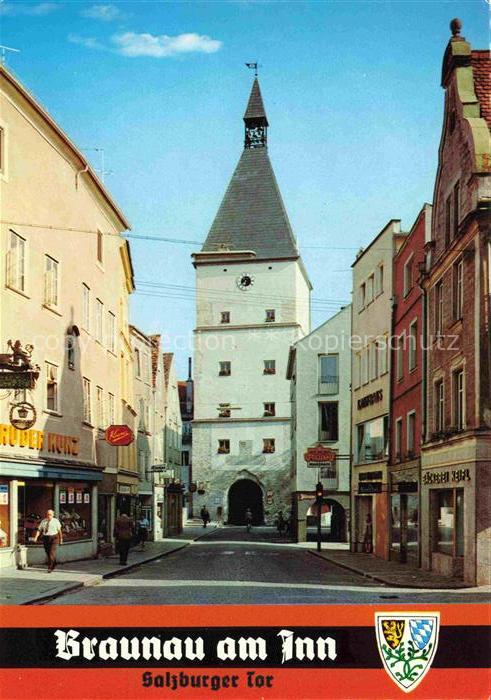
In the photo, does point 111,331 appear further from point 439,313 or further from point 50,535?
point 439,313

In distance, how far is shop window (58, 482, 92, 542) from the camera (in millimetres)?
6767

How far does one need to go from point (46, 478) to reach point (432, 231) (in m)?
3.78

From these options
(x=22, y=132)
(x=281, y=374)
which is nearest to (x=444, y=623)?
(x=22, y=132)

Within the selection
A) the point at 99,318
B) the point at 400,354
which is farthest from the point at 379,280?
the point at 99,318

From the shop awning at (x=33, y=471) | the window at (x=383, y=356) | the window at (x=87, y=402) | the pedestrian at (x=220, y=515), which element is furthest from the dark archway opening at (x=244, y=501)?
the shop awning at (x=33, y=471)

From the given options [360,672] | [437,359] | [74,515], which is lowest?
[360,672]

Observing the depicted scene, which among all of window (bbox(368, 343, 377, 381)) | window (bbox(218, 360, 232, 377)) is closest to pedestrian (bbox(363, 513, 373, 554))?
window (bbox(368, 343, 377, 381))

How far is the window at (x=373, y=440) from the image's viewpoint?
1892cm

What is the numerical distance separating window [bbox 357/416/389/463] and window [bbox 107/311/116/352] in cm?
1076

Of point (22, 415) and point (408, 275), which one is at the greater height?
point (408, 275)

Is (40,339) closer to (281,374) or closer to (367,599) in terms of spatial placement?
(367,599)

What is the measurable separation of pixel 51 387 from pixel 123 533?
2.25m

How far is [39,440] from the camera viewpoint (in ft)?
21.3

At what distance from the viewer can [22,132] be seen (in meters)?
6.31
